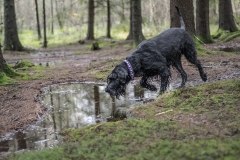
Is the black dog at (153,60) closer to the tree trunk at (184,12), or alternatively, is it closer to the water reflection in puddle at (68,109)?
the water reflection in puddle at (68,109)

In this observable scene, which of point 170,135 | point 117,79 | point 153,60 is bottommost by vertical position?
point 170,135

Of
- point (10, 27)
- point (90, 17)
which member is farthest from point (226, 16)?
point (10, 27)

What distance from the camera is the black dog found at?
5934mm

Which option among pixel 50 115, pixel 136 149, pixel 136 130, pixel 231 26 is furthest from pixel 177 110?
pixel 231 26

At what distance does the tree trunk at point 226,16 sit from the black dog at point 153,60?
47.4 feet

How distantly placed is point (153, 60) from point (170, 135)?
2.58m

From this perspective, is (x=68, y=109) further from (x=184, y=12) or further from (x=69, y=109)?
(x=184, y=12)

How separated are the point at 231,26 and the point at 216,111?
17.3m

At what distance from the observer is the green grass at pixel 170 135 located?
11.4 feet

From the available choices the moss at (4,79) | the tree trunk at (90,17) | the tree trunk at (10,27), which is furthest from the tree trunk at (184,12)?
the tree trunk at (90,17)

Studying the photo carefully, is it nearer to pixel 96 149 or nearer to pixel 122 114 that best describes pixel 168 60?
pixel 122 114

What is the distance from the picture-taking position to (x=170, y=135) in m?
3.98

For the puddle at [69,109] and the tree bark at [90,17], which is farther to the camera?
the tree bark at [90,17]

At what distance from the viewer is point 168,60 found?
678cm
